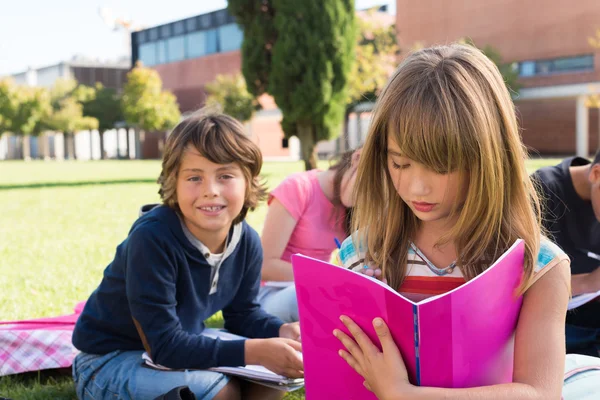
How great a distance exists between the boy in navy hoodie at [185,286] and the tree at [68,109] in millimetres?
41268

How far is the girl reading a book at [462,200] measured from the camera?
1283mm

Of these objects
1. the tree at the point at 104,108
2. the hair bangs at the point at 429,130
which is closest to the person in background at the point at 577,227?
the hair bangs at the point at 429,130

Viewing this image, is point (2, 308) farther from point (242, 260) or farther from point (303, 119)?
point (303, 119)

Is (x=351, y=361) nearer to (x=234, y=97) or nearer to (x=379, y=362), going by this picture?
(x=379, y=362)

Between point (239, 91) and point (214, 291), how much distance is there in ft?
103

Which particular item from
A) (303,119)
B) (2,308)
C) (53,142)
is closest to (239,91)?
(303,119)

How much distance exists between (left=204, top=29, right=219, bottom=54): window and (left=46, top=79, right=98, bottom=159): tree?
880 cm

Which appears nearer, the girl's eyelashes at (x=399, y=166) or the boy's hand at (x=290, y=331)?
the girl's eyelashes at (x=399, y=166)

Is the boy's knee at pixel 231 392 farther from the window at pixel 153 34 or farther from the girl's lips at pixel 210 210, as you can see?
the window at pixel 153 34

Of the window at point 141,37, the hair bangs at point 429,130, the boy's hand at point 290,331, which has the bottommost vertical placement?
the boy's hand at point 290,331

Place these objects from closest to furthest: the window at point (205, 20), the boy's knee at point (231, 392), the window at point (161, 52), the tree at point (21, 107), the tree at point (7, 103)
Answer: the boy's knee at point (231, 392)
the window at point (205, 20)
the tree at point (7, 103)
the tree at point (21, 107)
the window at point (161, 52)

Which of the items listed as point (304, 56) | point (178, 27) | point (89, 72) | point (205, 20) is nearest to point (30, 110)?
point (178, 27)

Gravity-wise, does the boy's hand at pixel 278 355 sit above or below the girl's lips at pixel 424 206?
below

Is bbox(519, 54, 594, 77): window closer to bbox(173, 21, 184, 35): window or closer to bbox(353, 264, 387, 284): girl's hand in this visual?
Result: bbox(173, 21, 184, 35): window
